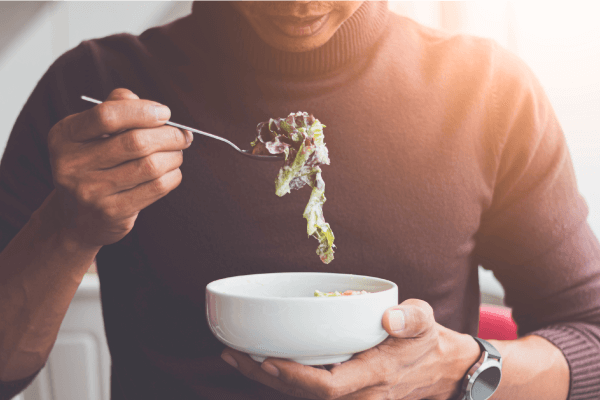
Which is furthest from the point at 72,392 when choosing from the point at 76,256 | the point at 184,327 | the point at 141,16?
the point at 141,16

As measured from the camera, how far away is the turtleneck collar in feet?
3.25

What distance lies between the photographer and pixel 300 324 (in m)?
0.56

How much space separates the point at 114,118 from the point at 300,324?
36 centimetres

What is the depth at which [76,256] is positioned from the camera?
0.76m

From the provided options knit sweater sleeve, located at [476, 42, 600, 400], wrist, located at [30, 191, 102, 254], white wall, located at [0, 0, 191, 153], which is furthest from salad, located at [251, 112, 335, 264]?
white wall, located at [0, 0, 191, 153]

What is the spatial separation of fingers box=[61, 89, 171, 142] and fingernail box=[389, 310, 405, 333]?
419 millimetres

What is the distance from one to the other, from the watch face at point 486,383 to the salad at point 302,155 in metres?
0.36

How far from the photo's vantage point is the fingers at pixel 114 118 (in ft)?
1.95

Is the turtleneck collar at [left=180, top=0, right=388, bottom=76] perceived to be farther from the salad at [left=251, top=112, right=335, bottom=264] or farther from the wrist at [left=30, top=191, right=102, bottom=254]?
the wrist at [left=30, top=191, right=102, bottom=254]

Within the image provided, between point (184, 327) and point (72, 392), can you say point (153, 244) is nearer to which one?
point (184, 327)

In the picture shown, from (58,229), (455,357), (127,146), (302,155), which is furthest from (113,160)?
(455,357)

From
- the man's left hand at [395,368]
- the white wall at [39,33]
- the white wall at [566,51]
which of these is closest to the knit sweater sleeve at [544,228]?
the man's left hand at [395,368]

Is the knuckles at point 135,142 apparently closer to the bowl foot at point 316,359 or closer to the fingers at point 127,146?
the fingers at point 127,146

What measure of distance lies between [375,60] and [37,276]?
0.84 metres
